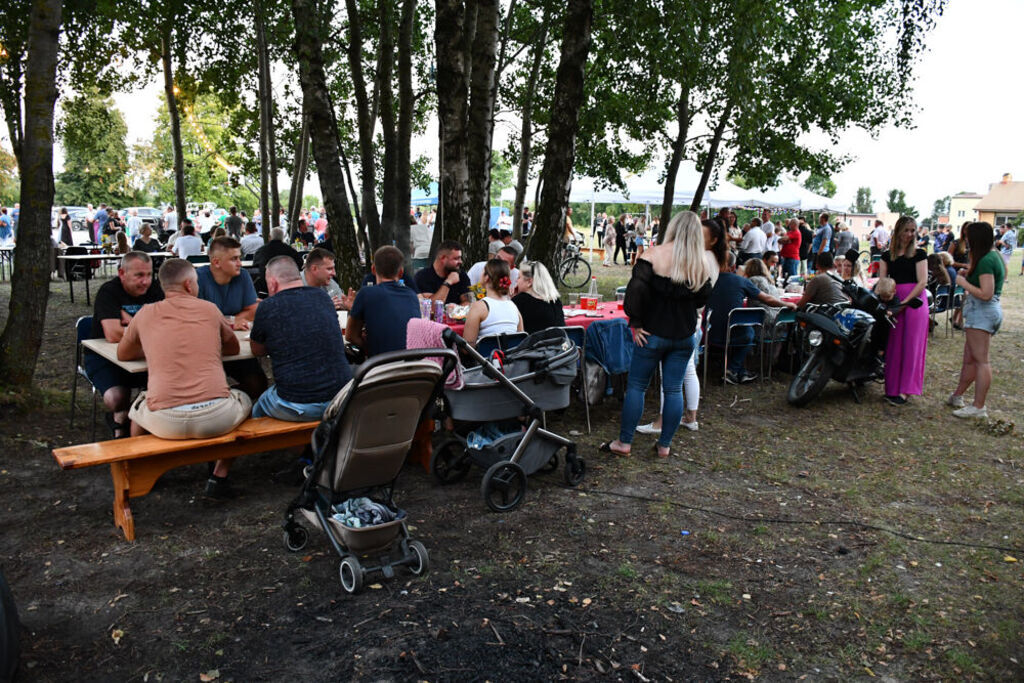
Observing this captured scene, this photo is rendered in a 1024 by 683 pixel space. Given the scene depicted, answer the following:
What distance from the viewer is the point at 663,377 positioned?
5.81 meters

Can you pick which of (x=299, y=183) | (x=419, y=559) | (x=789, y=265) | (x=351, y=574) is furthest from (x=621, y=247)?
(x=351, y=574)

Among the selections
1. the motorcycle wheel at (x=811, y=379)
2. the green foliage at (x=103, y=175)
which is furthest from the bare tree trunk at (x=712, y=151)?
the green foliage at (x=103, y=175)

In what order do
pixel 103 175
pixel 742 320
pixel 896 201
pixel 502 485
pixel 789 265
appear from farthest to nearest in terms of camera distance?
pixel 896 201, pixel 103 175, pixel 789 265, pixel 742 320, pixel 502 485

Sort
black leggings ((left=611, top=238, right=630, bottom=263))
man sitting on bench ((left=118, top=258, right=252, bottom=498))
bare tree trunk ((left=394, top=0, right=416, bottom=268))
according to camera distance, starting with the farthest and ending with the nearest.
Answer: black leggings ((left=611, top=238, right=630, bottom=263)), bare tree trunk ((left=394, top=0, right=416, bottom=268)), man sitting on bench ((left=118, top=258, right=252, bottom=498))

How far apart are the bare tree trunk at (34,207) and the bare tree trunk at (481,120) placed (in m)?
4.91

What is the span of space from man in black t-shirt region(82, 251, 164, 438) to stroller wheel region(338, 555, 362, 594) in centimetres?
237

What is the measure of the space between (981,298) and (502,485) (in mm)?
4982

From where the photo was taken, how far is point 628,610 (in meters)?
3.63

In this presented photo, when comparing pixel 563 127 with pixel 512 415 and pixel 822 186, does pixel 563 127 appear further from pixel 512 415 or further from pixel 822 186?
pixel 822 186

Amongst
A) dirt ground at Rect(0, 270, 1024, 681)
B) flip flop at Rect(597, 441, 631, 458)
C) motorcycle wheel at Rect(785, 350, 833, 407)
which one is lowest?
dirt ground at Rect(0, 270, 1024, 681)

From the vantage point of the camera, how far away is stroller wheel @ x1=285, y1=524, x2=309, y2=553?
413cm

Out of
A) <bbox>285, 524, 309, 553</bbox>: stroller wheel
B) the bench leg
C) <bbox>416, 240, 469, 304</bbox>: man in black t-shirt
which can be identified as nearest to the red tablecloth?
<bbox>416, 240, 469, 304</bbox>: man in black t-shirt

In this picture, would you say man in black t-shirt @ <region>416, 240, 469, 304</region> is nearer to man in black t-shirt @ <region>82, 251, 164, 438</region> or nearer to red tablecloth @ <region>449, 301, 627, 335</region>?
red tablecloth @ <region>449, 301, 627, 335</region>

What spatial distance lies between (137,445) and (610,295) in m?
12.7
